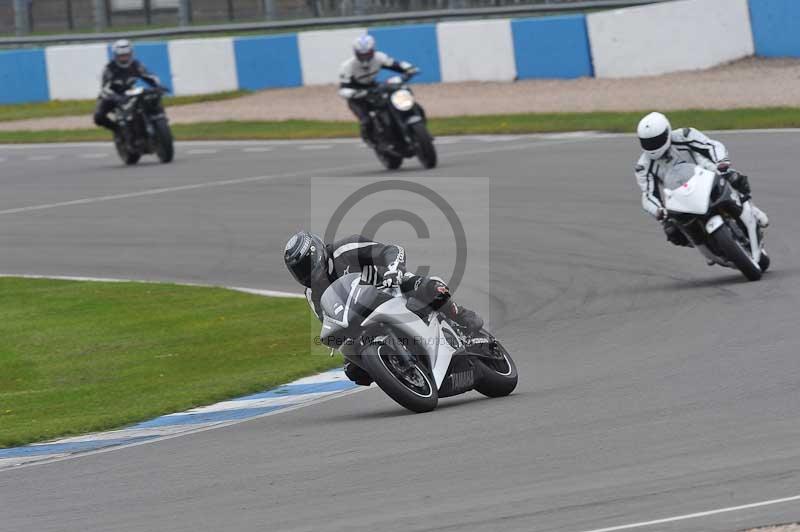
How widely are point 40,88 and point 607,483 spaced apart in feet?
94.1

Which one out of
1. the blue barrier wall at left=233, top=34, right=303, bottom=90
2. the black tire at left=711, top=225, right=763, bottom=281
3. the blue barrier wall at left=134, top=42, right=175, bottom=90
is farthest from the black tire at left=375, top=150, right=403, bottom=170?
the blue barrier wall at left=134, top=42, right=175, bottom=90

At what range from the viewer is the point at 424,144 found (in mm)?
19000

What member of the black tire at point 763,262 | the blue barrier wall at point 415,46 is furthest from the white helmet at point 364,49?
the black tire at point 763,262

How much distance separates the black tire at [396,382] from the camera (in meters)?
7.79

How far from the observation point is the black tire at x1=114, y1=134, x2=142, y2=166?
76.9 ft

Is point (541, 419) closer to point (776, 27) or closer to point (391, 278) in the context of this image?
point (391, 278)

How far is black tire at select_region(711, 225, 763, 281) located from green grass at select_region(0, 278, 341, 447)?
9.85 feet

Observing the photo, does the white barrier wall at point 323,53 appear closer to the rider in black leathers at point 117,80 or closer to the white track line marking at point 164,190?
the rider in black leathers at point 117,80

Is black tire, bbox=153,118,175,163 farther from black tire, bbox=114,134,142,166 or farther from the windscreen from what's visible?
the windscreen

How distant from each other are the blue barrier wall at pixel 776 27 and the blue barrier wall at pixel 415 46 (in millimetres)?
6285

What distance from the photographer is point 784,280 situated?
11.2m

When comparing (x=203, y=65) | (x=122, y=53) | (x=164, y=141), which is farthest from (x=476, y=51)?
(x=122, y=53)

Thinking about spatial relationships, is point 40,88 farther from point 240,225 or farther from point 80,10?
point 240,225

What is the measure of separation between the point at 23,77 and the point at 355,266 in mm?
26363
